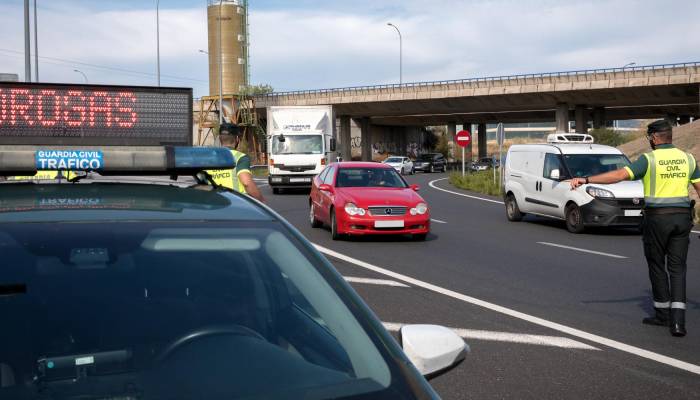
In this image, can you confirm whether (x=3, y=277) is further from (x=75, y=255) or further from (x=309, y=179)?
(x=309, y=179)

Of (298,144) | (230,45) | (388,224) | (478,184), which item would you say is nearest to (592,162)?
(388,224)

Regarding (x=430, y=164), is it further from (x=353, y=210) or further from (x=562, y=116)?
(x=353, y=210)

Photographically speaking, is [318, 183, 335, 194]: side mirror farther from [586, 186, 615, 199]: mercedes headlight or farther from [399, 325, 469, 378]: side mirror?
[399, 325, 469, 378]: side mirror

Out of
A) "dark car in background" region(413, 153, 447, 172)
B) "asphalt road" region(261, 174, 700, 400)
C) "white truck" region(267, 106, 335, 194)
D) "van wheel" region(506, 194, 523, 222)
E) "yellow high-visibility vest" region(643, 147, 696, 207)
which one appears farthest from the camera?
"dark car in background" region(413, 153, 447, 172)

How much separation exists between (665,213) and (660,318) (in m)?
0.94

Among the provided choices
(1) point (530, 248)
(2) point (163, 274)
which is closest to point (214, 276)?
(2) point (163, 274)

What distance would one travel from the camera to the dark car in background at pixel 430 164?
2835 inches

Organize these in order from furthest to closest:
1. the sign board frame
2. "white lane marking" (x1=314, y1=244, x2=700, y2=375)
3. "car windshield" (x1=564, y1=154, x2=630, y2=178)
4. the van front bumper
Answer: "car windshield" (x1=564, y1=154, x2=630, y2=178)
the van front bumper
"white lane marking" (x1=314, y1=244, x2=700, y2=375)
the sign board frame

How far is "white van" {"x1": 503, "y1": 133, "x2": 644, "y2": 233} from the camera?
16609 mm

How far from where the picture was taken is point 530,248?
14.3 meters

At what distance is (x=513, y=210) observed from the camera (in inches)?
786

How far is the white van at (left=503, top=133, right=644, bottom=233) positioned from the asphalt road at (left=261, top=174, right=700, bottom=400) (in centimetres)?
63

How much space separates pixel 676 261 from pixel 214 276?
5.70m

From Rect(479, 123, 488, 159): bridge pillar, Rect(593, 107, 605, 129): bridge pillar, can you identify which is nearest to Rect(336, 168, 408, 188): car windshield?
Rect(593, 107, 605, 129): bridge pillar
